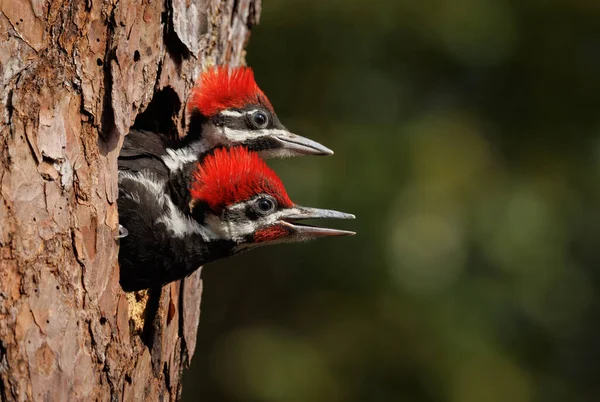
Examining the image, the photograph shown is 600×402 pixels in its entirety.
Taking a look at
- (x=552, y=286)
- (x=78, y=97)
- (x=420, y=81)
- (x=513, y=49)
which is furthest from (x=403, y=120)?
(x=78, y=97)

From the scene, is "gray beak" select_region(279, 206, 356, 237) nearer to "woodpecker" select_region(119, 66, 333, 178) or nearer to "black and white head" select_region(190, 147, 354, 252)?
"black and white head" select_region(190, 147, 354, 252)

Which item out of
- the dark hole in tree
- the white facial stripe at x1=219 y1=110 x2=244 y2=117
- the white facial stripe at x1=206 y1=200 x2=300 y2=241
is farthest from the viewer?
the white facial stripe at x1=219 y1=110 x2=244 y2=117

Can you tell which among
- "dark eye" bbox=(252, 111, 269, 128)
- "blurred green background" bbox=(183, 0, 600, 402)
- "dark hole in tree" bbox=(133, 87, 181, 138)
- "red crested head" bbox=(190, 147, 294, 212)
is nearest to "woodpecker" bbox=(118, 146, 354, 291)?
"red crested head" bbox=(190, 147, 294, 212)

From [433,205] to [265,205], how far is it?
2929 mm

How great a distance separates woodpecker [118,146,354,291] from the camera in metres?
2.76

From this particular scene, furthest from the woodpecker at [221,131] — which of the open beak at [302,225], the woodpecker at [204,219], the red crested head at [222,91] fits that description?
the open beak at [302,225]

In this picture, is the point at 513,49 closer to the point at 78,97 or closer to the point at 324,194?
the point at 324,194

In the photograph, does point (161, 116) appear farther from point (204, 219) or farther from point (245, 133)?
point (204, 219)

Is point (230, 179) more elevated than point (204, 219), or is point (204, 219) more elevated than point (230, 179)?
point (230, 179)

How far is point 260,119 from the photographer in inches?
134

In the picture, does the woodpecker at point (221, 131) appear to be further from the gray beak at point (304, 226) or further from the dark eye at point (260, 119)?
the gray beak at point (304, 226)

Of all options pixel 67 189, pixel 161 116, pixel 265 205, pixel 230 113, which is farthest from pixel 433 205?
pixel 67 189

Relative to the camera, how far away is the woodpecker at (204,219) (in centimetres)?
276

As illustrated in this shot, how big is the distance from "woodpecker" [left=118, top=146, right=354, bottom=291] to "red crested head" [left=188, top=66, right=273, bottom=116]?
13.0 inches
